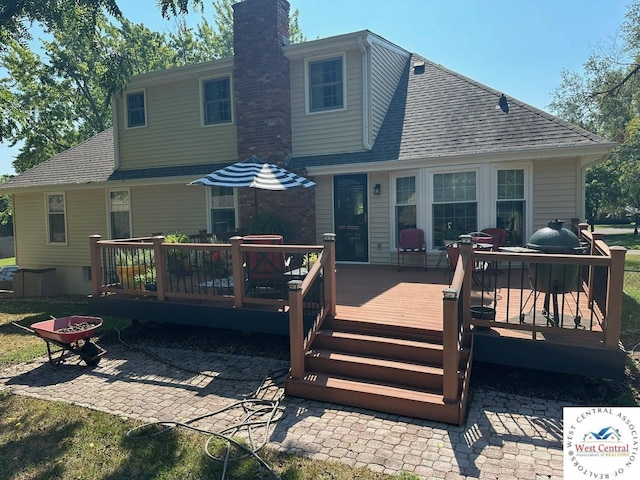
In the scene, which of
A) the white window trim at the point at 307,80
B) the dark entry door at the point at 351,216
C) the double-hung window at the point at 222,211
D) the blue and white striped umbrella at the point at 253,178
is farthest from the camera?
the double-hung window at the point at 222,211

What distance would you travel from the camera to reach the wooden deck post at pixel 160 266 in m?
6.24

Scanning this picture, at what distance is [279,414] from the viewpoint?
416 cm

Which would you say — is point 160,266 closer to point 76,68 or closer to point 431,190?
point 431,190

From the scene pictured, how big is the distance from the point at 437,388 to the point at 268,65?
27.9ft

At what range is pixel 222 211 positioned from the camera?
11.3m

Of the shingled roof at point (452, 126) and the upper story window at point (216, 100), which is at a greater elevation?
the upper story window at point (216, 100)

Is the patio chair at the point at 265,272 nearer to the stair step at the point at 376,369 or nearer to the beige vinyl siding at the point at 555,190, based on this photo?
the stair step at the point at 376,369

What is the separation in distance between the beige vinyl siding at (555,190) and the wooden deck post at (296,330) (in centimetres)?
580

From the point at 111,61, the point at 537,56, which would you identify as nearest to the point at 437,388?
the point at 111,61

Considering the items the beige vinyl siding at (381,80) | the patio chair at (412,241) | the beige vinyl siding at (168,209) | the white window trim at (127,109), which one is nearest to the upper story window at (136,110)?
the white window trim at (127,109)

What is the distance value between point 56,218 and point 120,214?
2.87 meters

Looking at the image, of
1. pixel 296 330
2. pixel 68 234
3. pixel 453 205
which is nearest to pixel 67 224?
pixel 68 234

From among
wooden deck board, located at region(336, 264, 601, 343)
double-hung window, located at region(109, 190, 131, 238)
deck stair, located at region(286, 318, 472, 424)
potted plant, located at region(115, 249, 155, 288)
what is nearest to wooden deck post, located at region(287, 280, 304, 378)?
deck stair, located at region(286, 318, 472, 424)

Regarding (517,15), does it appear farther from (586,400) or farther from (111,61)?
(586,400)
